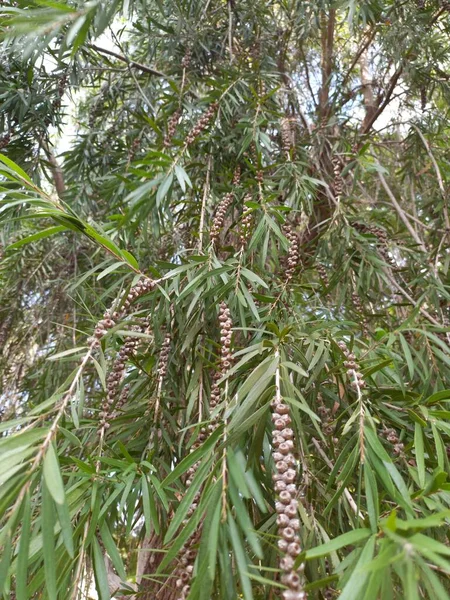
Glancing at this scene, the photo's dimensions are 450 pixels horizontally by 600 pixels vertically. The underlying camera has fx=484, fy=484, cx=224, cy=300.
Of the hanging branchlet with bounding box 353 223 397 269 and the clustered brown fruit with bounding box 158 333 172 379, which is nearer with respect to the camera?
the clustered brown fruit with bounding box 158 333 172 379

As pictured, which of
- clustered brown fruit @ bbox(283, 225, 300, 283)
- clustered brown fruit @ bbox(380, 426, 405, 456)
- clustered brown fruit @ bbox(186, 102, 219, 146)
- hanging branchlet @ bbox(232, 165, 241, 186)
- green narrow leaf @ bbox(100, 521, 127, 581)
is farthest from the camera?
hanging branchlet @ bbox(232, 165, 241, 186)

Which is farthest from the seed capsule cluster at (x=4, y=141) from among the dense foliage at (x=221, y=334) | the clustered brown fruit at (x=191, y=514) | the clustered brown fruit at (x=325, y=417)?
the clustered brown fruit at (x=325, y=417)

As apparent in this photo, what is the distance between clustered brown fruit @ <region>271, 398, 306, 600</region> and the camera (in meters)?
0.46

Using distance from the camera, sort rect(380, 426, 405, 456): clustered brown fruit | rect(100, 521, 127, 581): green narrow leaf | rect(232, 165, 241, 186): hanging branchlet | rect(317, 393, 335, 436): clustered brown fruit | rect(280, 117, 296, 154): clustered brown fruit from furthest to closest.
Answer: rect(280, 117, 296, 154): clustered brown fruit
rect(232, 165, 241, 186): hanging branchlet
rect(317, 393, 335, 436): clustered brown fruit
rect(380, 426, 405, 456): clustered brown fruit
rect(100, 521, 127, 581): green narrow leaf

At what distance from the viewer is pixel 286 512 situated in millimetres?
504

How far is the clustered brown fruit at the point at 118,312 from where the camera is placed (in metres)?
0.77

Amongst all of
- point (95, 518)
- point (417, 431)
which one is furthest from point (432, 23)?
point (95, 518)

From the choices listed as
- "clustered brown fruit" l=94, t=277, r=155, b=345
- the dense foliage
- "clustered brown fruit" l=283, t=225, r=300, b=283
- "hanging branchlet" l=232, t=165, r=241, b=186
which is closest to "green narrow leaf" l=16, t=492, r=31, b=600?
the dense foliage

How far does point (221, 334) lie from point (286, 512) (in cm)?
42

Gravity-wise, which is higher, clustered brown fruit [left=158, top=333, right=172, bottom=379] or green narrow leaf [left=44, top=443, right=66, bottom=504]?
clustered brown fruit [left=158, top=333, right=172, bottom=379]

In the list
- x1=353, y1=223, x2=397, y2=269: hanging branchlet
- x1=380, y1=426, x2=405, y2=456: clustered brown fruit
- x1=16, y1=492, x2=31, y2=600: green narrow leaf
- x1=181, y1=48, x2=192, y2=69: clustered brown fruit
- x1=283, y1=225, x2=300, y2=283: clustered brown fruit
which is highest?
x1=181, y1=48, x2=192, y2=69: clustered brown fruit

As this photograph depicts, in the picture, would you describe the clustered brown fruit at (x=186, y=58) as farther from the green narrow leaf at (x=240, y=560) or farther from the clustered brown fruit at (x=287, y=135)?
the green narrow leaf at (x=240, y=560)

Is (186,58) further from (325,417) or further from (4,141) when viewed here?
(325,417)

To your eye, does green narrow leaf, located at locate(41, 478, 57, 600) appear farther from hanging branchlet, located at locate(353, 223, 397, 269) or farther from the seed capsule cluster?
the seed capsule cluster
